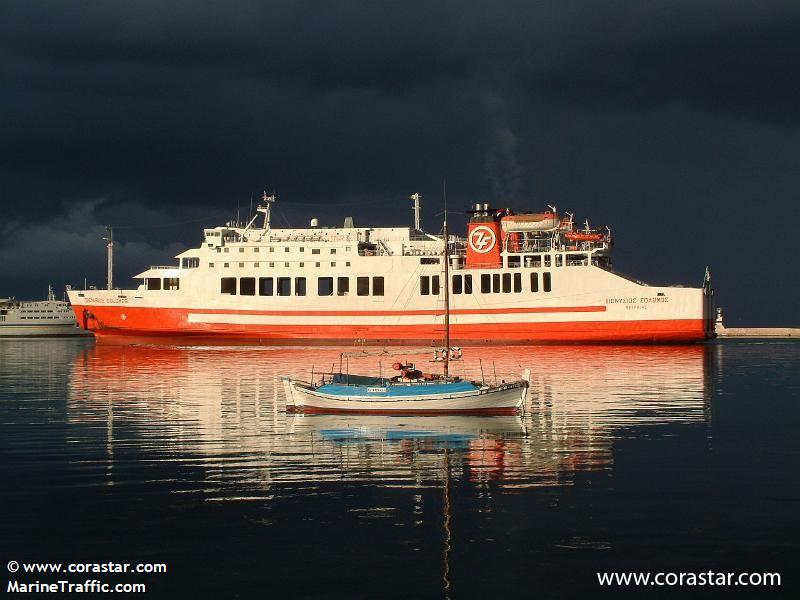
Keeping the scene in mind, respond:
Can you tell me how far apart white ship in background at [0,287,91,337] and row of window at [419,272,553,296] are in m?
87.5

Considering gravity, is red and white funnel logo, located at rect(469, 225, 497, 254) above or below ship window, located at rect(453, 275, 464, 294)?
above

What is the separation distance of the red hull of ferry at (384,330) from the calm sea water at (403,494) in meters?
35.1

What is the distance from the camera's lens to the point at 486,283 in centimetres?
7681

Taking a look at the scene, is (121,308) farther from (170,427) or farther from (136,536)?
(136,536)

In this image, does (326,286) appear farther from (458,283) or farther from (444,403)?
(444,403)

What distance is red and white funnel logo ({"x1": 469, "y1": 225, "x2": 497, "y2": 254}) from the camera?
77.6 meters

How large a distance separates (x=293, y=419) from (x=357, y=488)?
11882mm

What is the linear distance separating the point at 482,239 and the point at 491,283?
3.83 m

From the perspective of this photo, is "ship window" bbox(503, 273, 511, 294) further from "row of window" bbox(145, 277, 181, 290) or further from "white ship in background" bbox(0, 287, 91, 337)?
"white ship in background" bbox(0, 287, 91, 337)

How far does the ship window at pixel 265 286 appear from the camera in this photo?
3123 inches

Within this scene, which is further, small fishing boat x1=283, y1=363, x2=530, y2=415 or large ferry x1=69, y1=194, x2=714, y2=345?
large ferry x1=69, y1=194, x2=714, y2=345

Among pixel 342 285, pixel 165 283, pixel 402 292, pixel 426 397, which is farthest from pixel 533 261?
pixel 426 397

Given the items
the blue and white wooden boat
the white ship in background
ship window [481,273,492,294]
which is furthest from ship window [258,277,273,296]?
the white ship in background

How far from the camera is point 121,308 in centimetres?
8106
